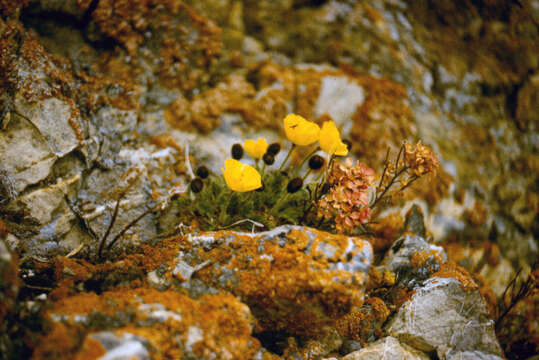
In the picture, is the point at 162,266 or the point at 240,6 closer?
the point at 162,266

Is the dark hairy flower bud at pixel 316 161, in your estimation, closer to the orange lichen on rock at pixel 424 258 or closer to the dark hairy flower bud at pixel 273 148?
the dark hairy flower bud at pixel 273 148

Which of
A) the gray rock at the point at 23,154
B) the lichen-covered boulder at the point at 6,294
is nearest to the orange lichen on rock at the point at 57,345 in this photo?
the lichen-covered boulder at the point at 6,294

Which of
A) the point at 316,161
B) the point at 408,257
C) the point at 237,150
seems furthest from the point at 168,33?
the point at 408,257

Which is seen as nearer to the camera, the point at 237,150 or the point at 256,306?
the point at 256,306

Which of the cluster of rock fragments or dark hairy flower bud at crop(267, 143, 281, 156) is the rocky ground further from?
dark hairy flower bud at crop(267, 143, 281, 156)


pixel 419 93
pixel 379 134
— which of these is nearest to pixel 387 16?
pixel 419 93

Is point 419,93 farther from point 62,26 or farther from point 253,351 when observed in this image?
point 62,26

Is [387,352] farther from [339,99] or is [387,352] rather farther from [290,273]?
[339,99]
